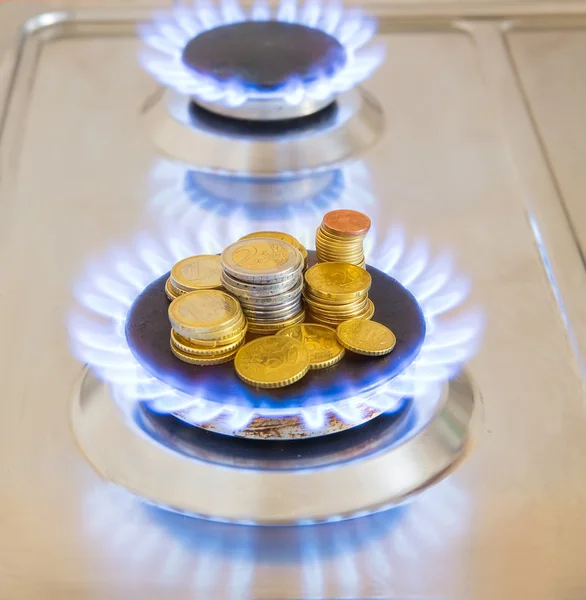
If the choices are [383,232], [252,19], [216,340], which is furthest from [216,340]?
[252,19]

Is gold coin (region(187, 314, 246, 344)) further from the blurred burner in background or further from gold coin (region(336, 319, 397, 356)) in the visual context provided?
the blurred burner in background

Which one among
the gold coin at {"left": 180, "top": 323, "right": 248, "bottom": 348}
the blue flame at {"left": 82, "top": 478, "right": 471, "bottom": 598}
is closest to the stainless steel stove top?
the blue flame at {"left": 82, "top": 478, "right": 471, "bottom": 598}

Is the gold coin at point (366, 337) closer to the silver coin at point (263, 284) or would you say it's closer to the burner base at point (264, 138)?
the silver coin at point (263, 284)

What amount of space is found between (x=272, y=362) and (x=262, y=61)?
43 centimetres

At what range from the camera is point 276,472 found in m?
0.52

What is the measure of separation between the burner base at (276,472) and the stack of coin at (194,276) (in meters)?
0.09

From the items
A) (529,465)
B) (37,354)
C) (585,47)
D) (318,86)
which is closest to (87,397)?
(37,354)

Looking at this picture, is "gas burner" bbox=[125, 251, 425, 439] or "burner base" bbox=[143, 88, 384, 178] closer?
"gas burner" bbox=[125, 251, 425, 439]

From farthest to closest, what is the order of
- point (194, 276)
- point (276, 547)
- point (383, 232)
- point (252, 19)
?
1. point (252, 19)
2. point (383, 232)
3. point (194, 276)
4. point (276, 547)

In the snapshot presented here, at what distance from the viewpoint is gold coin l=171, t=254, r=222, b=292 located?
0.58 m

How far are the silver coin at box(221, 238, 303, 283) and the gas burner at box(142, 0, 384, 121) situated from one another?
0.27 metres

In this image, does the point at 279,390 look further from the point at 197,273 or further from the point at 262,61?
the point at 262,61

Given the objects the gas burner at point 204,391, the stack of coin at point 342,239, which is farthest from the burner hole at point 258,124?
the stack of coin at point 342,239

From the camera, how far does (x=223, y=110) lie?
33.4 inches
